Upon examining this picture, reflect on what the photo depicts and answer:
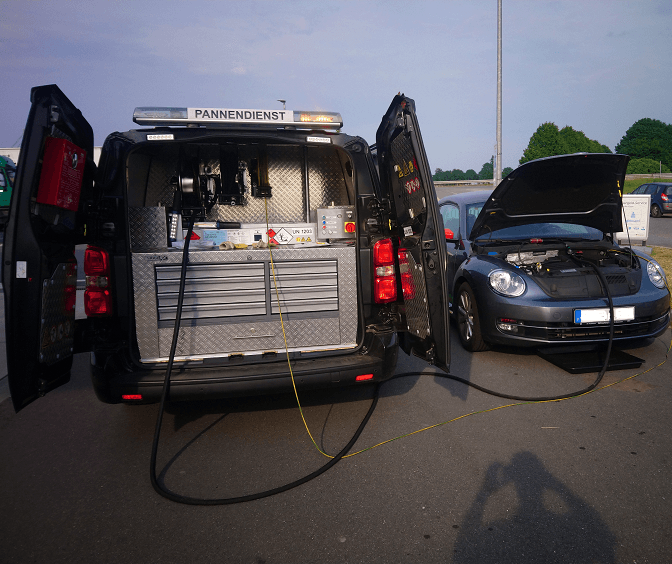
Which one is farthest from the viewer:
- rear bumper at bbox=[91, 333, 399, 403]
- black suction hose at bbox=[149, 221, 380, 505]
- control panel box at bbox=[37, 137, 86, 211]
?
rear bumper at bbox=[91, 333, 399, 403]

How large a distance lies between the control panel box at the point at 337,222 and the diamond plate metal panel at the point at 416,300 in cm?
52

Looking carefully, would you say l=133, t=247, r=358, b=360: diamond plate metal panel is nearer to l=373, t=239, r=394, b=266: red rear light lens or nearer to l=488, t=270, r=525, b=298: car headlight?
l=373, t=239, r=394, b=266: red rear light lens

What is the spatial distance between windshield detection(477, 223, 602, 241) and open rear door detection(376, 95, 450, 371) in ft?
7.58

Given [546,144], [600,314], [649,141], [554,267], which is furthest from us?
[649,141]

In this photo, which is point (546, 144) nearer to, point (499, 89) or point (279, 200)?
point (499, 89)

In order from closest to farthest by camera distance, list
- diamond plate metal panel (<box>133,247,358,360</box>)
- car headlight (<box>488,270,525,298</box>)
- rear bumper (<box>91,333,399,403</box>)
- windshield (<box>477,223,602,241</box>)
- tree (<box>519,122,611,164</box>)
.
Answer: rear bumper (<box>91,333,399,403</box>), diamond plate metal panel (<box>133,247,358,360</box>), car headlight (<box>488,270,525,298</box>), windshield (<box>477,223,602,241</box>), tree (<box>519,122,611,164</box>)

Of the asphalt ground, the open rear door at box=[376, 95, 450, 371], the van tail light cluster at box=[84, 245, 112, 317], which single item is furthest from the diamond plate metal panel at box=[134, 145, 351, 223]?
the asphalt ground

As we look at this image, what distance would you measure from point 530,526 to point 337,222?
2.57 meters

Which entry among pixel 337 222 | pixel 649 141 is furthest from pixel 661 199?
pixel 649 141

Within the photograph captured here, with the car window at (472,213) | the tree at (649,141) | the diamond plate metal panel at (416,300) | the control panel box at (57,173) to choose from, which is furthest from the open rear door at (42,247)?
the tree at (649,141)

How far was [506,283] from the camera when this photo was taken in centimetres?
490

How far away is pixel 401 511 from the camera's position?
2.59 metres

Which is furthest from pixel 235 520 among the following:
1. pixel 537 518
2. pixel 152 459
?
pixel 537 518

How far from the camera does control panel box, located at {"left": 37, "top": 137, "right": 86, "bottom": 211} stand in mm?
3027
